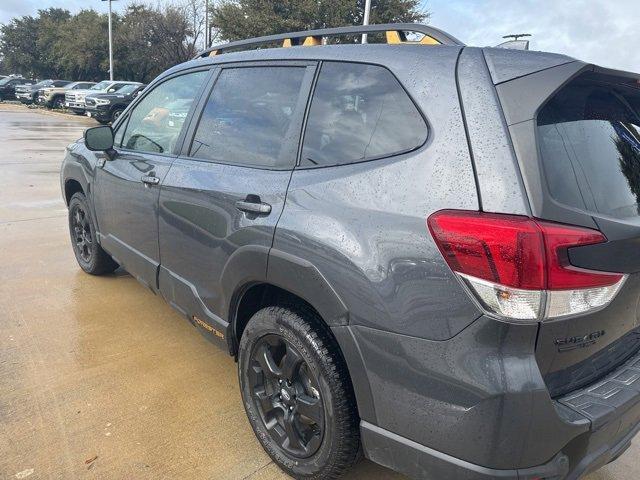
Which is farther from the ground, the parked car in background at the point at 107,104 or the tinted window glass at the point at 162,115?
the tinted window glass at the point at 162,115

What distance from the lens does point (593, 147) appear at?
182cm

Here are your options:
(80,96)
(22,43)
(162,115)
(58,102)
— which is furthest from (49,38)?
(162,115)

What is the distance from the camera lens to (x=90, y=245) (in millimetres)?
4465

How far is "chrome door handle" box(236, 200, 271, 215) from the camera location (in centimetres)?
216

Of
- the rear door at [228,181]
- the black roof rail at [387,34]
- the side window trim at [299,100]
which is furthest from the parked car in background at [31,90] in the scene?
the black roof rail at [387,34]

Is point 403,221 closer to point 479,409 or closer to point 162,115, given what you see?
point 479,409

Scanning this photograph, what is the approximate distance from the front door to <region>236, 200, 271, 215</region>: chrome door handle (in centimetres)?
88

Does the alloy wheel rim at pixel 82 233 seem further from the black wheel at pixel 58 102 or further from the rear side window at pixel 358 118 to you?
the black wheel at pixel 58 102

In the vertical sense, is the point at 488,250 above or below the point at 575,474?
above

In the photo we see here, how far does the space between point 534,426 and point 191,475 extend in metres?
1.53

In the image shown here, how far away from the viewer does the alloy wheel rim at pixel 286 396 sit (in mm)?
2096

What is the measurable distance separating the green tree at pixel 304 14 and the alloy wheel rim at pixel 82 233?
22456 mm

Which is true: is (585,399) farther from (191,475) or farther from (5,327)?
(5,327)

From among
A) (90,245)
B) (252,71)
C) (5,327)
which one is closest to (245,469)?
(252,71)
